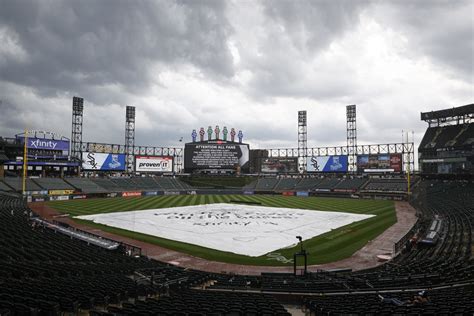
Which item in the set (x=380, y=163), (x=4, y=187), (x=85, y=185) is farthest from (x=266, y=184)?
(x=4, y=187)

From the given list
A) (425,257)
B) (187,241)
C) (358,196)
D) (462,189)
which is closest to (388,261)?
(425,257)

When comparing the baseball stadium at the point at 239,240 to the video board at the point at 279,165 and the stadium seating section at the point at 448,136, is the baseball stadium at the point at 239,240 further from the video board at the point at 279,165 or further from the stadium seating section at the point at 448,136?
the video board at the point at 279,165

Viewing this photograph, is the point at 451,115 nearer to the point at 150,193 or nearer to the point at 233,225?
the point at 233,225

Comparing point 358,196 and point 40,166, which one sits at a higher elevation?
point 40,166

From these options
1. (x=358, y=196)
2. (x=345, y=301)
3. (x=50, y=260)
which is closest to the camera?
(x=345, y=301)

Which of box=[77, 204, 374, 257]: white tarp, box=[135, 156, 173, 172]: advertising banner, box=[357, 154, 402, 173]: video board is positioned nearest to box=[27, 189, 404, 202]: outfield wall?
box=[357, 154, 402, 173]: video board

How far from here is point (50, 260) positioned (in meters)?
18.2

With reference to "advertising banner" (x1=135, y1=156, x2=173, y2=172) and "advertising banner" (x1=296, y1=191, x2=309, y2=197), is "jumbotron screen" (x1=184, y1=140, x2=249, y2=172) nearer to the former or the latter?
"advertising banner" (x1=135, y1=156, x2=173, y2=172)

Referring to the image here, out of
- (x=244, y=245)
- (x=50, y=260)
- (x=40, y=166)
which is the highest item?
(x=40, y=166)

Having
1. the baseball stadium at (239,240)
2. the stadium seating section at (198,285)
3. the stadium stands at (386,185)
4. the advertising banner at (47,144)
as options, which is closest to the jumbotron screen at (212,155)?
the baseball stadium at (239,240)

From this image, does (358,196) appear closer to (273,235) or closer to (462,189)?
(462,189)

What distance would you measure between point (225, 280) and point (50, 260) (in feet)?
33.3

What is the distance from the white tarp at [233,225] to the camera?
107 ft

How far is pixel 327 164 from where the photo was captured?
337ft
